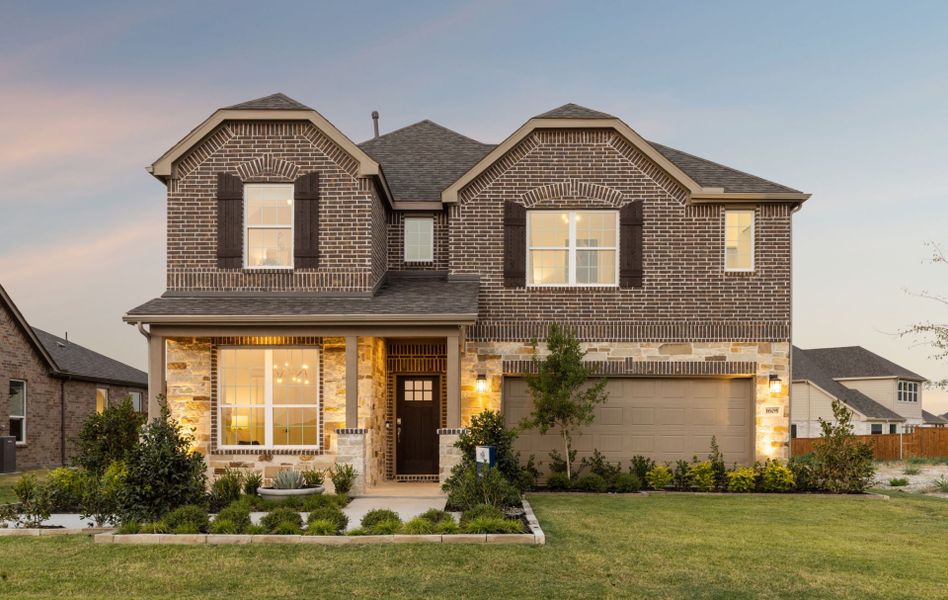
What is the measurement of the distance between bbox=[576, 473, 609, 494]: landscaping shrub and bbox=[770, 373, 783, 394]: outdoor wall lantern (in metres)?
3.95

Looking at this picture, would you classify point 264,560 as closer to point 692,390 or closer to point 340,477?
point 340,477

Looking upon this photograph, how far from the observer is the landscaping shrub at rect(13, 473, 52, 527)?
10.5 meters

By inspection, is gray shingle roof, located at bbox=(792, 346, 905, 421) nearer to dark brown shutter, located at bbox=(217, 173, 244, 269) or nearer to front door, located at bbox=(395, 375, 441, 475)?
front door, located at bbox=(395, 375, 441, 475)

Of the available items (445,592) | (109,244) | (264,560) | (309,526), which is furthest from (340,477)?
(109,244)

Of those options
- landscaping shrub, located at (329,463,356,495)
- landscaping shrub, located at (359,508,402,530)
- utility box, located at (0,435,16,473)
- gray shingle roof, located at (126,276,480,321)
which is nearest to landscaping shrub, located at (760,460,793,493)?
gray shingle roof, located at (126,276,480,321)

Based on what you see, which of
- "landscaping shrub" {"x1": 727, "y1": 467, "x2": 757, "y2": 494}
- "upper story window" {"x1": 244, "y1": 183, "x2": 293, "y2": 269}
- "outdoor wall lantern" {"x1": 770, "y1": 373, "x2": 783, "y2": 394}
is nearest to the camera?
"landscaping shrub" {"x1": 727, "y1": 467, "x2": 757, "y2": 494}

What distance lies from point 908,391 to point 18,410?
47.9m

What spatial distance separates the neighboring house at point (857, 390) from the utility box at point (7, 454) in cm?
3637

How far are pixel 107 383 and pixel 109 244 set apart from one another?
6264mm

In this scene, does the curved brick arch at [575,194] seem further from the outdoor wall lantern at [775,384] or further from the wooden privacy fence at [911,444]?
the wooden privacy fence at [911,444]

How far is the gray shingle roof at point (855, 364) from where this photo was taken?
4772cm

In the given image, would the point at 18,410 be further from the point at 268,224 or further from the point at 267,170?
the point at 267,170

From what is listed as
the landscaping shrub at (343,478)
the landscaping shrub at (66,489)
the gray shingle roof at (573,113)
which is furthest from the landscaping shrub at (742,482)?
the landscaping shrub at (66,489)

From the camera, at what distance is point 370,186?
14.8 m
